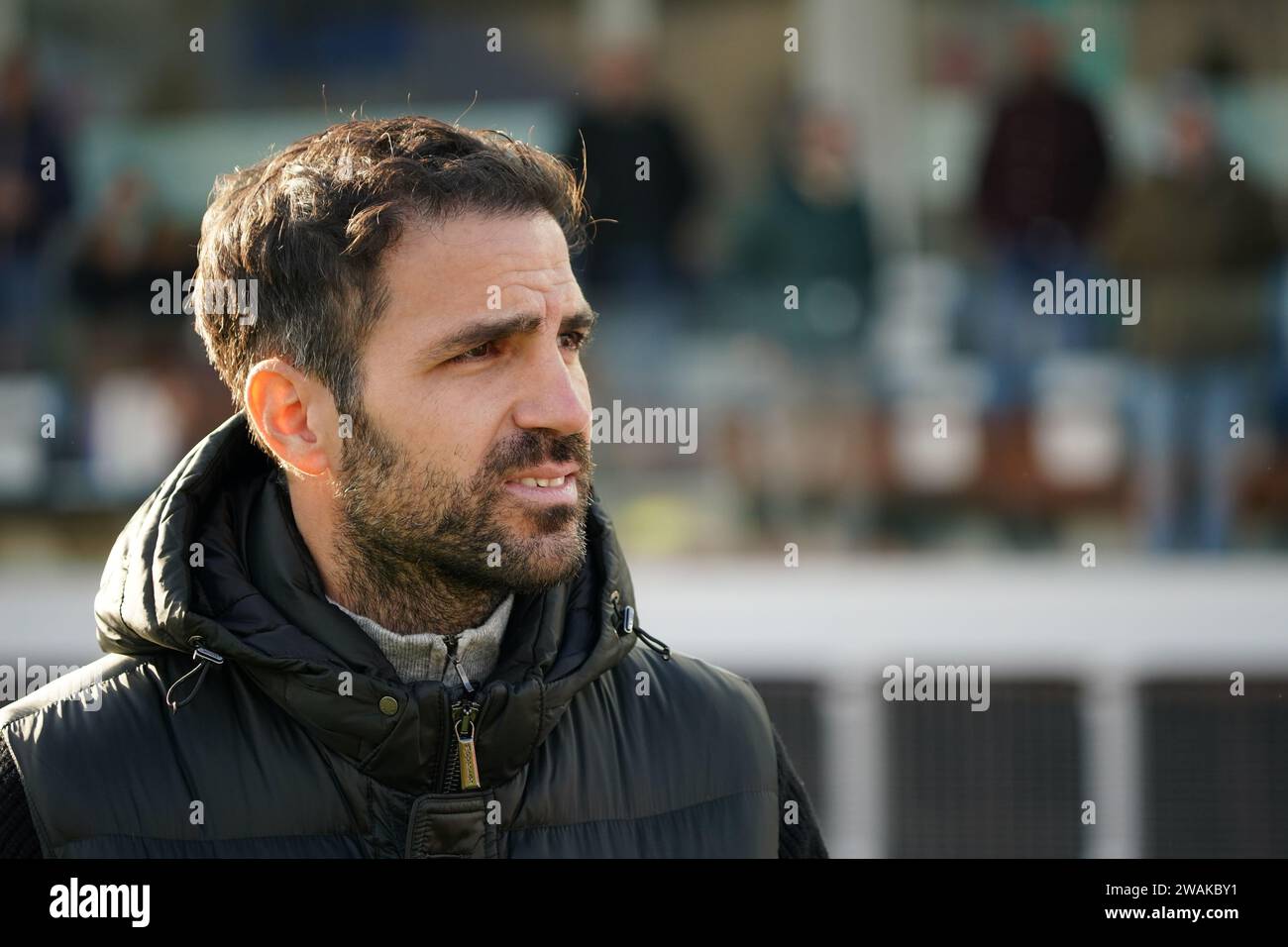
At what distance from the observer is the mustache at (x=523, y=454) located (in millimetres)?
2539

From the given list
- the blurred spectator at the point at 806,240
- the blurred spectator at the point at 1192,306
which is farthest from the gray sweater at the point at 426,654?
the blurred spectator at the point at 1192,306

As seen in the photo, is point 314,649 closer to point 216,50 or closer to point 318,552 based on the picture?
point 318,552

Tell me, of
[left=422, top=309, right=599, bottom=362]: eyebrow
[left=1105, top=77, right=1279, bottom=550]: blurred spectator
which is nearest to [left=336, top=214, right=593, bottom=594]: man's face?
[left=422, top=309, right=599, bottom=362]: eyebrow

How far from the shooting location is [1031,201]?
27.4ft

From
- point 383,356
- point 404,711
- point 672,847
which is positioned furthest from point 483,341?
point 672,847

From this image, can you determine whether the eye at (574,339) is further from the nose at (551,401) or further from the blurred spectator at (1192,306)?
the blurred spectator at (1192,306)

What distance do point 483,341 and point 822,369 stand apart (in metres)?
5.84

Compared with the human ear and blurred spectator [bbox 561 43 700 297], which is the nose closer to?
the human ear

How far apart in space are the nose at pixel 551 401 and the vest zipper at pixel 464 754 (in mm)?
424

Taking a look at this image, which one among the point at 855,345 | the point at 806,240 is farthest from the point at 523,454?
the point at 855,345

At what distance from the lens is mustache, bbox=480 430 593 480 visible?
2.54 metres

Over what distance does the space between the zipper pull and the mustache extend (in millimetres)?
357

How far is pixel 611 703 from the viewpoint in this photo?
8.52 feet

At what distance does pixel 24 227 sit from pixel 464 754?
6.88 metres
